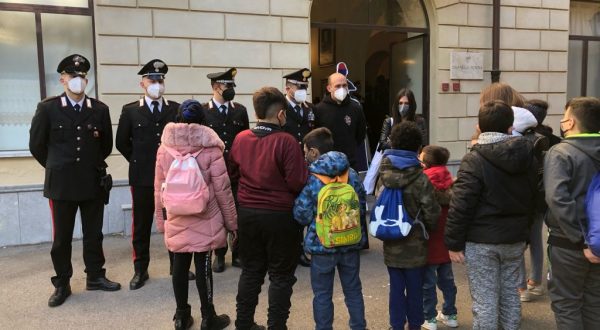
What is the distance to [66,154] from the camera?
4504 millimetres

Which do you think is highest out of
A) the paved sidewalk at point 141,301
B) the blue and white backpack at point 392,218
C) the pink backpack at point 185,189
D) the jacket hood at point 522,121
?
the jacket hood at point 522,121

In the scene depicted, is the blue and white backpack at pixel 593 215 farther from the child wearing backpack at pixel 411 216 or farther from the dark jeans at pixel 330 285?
the dark jeans at pixel 330 285

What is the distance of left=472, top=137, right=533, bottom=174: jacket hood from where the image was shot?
3.12 m

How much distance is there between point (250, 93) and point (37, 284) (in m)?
3.77

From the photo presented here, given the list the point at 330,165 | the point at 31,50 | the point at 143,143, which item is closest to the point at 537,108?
the point at 330,165

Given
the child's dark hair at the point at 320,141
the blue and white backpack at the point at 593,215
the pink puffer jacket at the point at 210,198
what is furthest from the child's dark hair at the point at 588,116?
the pink puffer jacket at the point at 210,198

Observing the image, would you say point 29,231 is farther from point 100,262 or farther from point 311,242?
point 311,242

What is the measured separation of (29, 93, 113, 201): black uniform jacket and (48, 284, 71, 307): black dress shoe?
82 centimetres

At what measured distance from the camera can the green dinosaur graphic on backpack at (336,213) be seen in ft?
10.9

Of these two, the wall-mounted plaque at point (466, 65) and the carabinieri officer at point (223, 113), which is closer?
the carabinieri officer at point (223, 113)

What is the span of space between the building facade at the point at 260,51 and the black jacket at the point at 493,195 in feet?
15.3

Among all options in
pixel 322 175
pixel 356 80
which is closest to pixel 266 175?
pixel 322 175

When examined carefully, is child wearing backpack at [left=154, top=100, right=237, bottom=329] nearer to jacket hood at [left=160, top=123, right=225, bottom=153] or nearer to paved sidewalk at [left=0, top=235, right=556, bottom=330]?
jacket hood at [left=160, top=123, right=225, bottom=153]

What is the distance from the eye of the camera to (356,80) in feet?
32.9
